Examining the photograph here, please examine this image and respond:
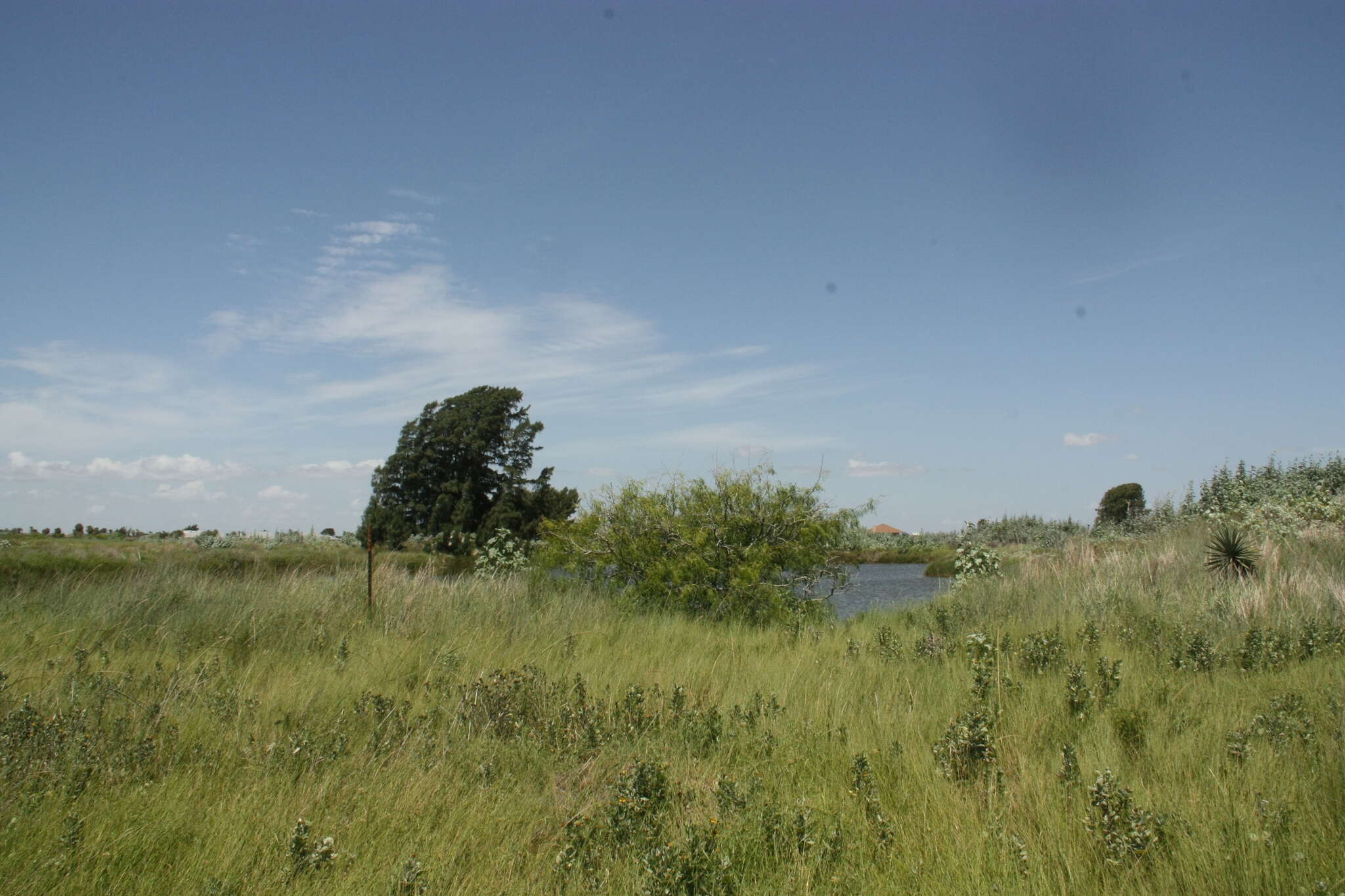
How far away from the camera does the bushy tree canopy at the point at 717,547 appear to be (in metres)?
11.9

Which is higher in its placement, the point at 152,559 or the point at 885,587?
the point at 152,559

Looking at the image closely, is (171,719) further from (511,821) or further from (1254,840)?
(1254,840)

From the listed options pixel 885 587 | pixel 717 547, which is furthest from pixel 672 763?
pixel 885 587

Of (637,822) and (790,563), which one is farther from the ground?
(790,563)

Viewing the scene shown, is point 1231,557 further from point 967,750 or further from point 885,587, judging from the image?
point 885,587

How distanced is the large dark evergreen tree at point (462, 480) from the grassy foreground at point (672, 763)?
28458 mm

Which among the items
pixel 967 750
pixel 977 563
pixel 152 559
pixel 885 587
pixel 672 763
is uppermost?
pixel 152 559

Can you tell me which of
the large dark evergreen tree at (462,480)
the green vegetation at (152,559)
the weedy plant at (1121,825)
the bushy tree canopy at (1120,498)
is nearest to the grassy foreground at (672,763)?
the weedy plant at (1121,825)

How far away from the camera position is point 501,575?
1421 centimetres

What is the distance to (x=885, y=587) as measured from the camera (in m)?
25.6

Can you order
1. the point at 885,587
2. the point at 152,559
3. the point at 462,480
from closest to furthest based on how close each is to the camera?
the point at 152,559
the point at 885,587
the point at 462,480

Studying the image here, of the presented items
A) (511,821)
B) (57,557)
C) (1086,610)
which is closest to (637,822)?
(511,821)

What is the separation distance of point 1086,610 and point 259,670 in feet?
31.3

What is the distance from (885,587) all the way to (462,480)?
69.6 feet
